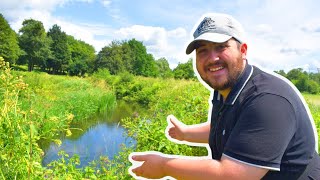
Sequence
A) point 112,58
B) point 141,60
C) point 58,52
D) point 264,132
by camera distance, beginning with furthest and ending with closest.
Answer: point 58,52
point 141,60
point 112,58
point 264,132

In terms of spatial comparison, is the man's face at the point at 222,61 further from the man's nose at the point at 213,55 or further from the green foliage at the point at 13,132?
the green foliage at the point at 13,132

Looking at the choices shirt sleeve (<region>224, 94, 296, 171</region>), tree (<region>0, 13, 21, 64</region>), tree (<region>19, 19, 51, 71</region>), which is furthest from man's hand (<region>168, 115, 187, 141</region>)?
tree (<region>19, 19, 51, 71</region>)

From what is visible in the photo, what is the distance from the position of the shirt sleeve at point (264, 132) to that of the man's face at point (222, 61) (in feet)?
0.87

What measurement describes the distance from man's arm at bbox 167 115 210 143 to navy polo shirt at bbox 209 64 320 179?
2.35 ft

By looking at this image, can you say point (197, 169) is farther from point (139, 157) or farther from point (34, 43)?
Answer: point (34, 43)

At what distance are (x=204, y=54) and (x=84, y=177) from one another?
2.27 metres

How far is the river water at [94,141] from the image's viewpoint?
825cm

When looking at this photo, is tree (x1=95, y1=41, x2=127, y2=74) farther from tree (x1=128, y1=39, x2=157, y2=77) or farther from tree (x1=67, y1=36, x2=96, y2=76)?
tree (x1=67, y1=36, x2=96, y2=76)

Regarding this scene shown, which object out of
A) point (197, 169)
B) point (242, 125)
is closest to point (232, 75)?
point (242, 125)

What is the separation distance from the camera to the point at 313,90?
1456cm

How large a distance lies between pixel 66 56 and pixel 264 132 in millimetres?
63919

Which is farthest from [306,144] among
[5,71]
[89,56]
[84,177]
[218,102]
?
[89,56]

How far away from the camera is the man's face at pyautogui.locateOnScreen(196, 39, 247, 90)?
5.98ft

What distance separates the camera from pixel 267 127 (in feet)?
5.06
